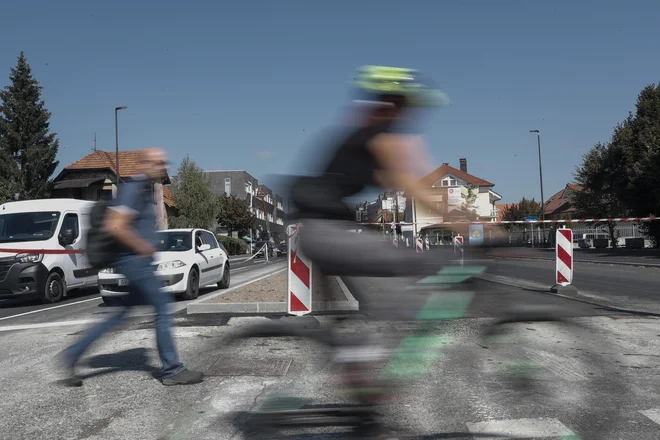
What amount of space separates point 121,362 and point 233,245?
54366mm

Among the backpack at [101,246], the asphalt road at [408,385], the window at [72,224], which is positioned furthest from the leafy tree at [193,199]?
the backpack at [101,246]

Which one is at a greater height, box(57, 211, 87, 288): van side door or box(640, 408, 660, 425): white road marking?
box(57, 211, 87, 288): van side door

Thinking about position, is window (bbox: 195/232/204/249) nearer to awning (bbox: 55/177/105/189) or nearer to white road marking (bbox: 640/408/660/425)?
white road marking (bbox: 640/408/660/425)

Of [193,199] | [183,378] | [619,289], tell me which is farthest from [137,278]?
[193,199]

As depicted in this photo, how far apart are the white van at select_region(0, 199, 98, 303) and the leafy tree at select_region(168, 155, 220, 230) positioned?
137ft

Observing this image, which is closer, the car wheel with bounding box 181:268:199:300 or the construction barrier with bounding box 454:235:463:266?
the construction barrier with bounding box 454:235:463:266

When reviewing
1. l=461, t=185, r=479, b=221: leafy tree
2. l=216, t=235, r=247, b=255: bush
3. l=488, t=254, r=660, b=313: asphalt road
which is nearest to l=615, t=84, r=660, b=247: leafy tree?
l=488, t=254, r=660, b=313: asphalt road

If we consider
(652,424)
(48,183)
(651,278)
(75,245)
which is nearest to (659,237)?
(651,278)

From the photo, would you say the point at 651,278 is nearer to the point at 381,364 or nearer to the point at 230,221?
the point at 381,364

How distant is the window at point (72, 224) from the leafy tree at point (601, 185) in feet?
125

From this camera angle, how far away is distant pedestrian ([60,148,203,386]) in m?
4.68

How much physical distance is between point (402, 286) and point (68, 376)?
10.5 feet

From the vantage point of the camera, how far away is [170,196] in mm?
59938

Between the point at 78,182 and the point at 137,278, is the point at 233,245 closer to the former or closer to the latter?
the point at 78,182
